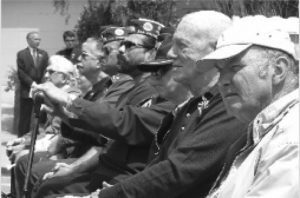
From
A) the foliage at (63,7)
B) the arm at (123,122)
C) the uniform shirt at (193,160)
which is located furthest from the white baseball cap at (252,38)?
the foliage at (63,7)

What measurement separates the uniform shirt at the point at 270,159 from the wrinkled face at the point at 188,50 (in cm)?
99

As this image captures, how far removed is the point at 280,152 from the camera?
2717 mm

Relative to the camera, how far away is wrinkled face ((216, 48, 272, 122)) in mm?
3156

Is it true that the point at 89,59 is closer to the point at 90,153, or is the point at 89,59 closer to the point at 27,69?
the point at 90,153

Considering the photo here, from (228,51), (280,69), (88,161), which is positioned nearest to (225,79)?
(228,51)

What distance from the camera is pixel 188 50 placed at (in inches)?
166

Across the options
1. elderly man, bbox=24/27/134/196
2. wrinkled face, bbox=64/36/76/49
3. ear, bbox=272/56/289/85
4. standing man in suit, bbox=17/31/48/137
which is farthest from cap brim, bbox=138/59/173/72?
wrinkled face, bbox=64/36/76/49

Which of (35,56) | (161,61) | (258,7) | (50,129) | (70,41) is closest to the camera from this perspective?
(161,61)

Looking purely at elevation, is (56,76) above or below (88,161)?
below

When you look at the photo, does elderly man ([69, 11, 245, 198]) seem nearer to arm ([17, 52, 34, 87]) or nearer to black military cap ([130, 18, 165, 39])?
black military cap ([130, 18, 165, 39])

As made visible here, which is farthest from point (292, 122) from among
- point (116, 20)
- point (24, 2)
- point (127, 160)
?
point (24, 2)

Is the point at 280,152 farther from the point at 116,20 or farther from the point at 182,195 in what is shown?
the point at 116,20

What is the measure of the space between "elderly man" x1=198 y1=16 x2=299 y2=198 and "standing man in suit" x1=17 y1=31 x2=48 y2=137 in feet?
35.8

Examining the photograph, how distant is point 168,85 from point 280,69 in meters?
1.34
